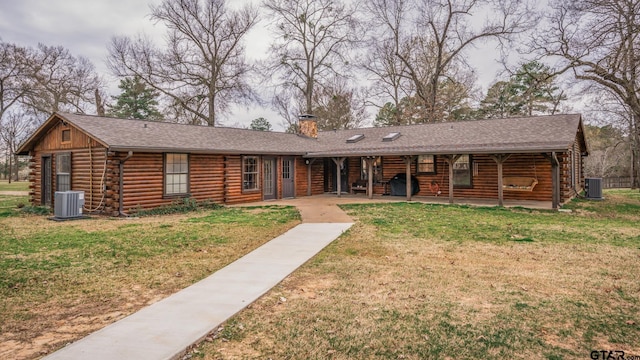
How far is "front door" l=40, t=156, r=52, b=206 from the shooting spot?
1334 cm

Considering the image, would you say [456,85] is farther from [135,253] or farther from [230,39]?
[135,253]

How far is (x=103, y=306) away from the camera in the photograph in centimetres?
416

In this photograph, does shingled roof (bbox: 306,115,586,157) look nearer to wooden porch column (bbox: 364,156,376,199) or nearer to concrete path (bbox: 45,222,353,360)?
wooden porch column (bbox: 364,156,376,199)

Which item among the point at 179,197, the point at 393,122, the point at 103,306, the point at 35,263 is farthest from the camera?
the point at 393,122

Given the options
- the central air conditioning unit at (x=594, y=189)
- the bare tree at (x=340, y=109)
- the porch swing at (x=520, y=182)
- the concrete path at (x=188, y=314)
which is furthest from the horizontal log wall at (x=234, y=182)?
the bare tree at (x=340, y=109)

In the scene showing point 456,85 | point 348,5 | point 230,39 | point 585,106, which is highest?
point 348,5

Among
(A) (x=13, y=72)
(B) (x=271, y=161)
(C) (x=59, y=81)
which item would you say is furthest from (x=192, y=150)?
(A) (x=13, y=72)

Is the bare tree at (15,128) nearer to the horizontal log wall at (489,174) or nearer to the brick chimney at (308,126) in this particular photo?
the brick chimney at (308,126)

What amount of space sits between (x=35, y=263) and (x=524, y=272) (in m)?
7.58

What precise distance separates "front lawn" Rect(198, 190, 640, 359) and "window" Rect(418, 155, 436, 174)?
8.35 meters

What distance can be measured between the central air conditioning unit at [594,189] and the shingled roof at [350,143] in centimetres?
231

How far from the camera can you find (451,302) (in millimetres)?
4176

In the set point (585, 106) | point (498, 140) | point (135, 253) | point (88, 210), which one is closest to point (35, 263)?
point (135, 253)

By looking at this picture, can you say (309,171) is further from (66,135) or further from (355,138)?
(66,135)
